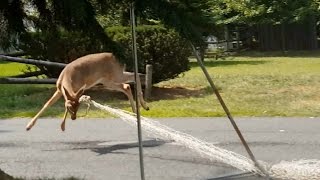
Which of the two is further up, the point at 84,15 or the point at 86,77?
the point at 84,15

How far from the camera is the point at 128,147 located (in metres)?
8.98

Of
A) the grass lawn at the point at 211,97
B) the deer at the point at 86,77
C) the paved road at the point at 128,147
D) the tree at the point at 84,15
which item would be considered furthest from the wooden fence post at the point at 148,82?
the tree at the point at 84,15

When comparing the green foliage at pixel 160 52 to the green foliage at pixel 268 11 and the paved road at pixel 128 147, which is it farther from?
the green foliage at pixel 268 11

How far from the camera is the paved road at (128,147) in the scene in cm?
736

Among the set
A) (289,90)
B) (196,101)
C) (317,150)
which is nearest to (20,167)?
(317,150)

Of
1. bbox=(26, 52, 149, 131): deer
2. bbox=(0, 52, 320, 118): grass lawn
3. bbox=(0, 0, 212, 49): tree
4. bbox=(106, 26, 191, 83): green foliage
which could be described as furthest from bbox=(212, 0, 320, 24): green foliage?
bbox=(0, 0, 212, 49): tree

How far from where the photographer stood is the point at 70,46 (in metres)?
15.0

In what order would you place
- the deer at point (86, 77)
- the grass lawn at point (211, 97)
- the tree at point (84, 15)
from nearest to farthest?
the tree at point (84, 15)
the deer at point (86, 77)
the grass lawn at point (211, 97)

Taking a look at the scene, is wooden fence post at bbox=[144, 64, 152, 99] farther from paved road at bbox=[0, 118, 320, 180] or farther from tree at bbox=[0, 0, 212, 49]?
tree at bbox=[0, 0, 212, 49]

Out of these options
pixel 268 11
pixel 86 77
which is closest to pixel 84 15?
pixel 86 77

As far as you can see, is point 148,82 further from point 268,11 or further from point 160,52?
point 268,11

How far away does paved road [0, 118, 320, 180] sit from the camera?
7.36 meters

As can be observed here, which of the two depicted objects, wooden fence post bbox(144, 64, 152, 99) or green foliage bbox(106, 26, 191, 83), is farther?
green foliage bbox(106, 26, 191, 83)

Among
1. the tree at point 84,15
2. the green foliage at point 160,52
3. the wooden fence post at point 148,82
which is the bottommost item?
the wooden fence post at point 148,82
